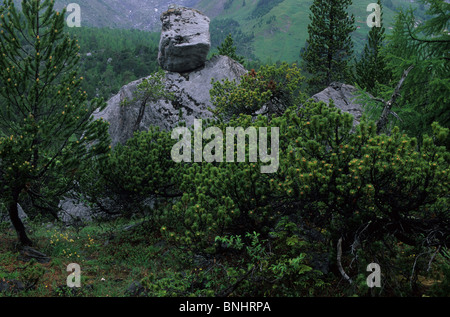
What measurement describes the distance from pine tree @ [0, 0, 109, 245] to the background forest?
5cm

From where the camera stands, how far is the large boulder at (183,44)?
24219 mm

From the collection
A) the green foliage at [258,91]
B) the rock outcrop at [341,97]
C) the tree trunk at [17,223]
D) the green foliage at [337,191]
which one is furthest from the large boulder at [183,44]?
the green foliage at [337,191]

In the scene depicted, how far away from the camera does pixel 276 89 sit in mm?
18453

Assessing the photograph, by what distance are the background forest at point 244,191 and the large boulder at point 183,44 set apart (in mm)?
9740

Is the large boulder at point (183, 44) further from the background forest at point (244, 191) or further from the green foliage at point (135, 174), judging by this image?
the green foliage at point (135, 174)

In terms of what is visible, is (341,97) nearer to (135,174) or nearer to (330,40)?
(330,40)

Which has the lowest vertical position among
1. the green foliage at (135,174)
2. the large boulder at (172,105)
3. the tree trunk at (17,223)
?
the tree trunk at (17,223)

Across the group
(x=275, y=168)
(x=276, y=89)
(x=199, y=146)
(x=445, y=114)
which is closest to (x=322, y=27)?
(x=276, y=89)

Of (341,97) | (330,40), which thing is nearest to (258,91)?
(341,97)

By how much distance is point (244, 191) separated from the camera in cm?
811

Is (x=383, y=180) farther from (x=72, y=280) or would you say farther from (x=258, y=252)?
(x=72, y=280)

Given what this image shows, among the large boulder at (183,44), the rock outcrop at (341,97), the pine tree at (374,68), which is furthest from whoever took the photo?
the pine tree at (374,68)

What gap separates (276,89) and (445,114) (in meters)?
9.16

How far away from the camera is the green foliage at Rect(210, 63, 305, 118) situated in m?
17.0
